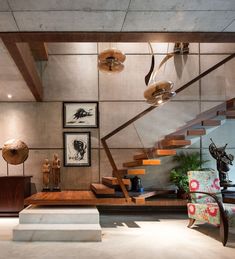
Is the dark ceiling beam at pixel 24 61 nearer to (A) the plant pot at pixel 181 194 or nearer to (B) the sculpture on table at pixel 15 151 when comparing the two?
(B) the sculpture on table at pixel 15 151

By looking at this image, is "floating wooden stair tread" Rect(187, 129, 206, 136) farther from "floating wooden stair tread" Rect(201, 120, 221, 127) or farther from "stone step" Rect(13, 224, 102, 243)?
"stone step" Rect(13, 224, 102, 243)

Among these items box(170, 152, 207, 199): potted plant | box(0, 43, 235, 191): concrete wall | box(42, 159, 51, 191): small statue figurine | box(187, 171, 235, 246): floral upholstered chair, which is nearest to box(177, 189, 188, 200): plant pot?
box(170, 152, 207, 199): potted plant

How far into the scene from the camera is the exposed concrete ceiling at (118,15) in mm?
3020

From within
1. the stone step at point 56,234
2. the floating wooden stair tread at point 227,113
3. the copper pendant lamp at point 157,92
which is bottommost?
the stone step at point 56,234

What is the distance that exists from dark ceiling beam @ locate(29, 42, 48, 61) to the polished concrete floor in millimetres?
3505

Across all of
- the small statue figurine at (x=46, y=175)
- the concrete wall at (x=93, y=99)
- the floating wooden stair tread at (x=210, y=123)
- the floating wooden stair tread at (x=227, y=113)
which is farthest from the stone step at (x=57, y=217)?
the floating wooden stair tread at (x=227, y=113)

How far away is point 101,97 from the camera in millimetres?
7652

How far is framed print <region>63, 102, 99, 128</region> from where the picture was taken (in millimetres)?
7566

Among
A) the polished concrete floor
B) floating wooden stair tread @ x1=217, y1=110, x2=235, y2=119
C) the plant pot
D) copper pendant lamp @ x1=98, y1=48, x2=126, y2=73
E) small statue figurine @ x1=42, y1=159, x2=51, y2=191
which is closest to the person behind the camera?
the polished concrete floor

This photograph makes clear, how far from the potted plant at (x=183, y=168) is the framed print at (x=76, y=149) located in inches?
79.2

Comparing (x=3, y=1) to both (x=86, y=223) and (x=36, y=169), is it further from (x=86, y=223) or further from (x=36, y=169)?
(x=36, y=169)

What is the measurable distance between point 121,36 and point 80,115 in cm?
396

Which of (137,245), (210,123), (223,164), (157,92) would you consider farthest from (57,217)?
(223,164)

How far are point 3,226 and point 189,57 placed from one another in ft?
18.2
